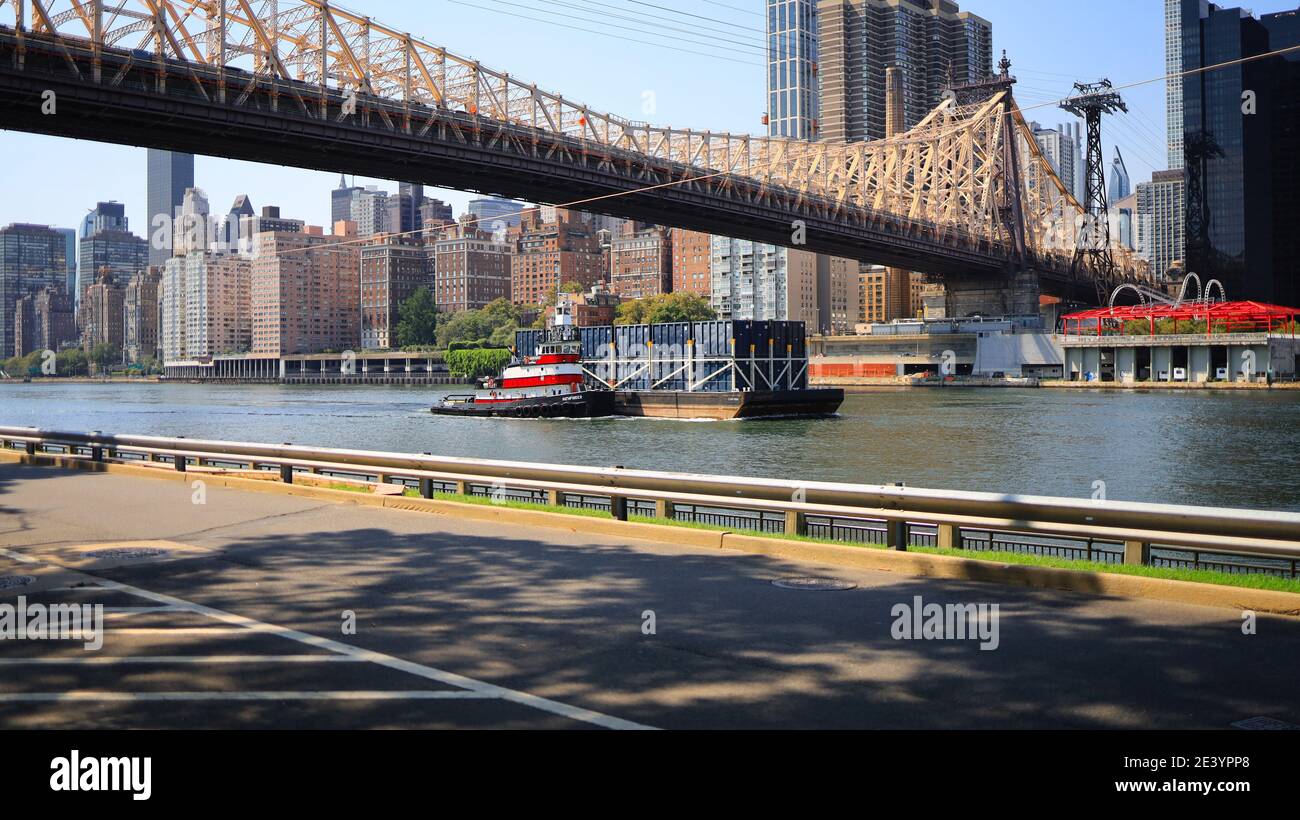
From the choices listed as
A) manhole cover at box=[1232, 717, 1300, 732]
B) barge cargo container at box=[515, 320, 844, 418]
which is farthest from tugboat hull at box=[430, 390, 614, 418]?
manhole cover at box=[1232, 717, 1300, 732]

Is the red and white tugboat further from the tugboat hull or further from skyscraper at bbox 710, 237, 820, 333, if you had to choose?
skyscraper at bbox 710, 237, 820, 333

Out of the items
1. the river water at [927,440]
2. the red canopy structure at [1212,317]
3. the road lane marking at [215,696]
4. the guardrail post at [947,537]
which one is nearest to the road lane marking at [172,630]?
the road lane marking at [215,696]

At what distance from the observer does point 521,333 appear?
8869 cm

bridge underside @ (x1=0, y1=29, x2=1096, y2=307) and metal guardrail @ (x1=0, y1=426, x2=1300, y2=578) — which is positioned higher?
bridge underside @ (x1=0, y1=29, x2=1096, y2=307)

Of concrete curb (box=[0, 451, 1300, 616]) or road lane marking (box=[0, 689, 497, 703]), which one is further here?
concrete curb (box=[0, 451, 1300, 616])

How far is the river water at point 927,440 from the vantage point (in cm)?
3353

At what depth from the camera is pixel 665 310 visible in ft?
550

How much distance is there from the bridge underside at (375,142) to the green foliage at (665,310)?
242 feet

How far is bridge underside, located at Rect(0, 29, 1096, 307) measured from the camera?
48969 millimetres

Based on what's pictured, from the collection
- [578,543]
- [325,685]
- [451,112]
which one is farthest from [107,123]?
[325,685]

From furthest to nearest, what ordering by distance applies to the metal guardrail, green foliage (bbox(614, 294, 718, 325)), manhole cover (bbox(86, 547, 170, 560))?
green foliage (bbox(614, 294, 718, 325)) < manhole cover (bbox(86, 547, 170, 560)) < the metal guardrail

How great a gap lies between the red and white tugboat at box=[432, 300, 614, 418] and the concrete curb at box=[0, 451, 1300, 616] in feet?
178

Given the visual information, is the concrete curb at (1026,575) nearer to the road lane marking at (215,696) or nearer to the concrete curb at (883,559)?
the concrete curb at (883,559)
